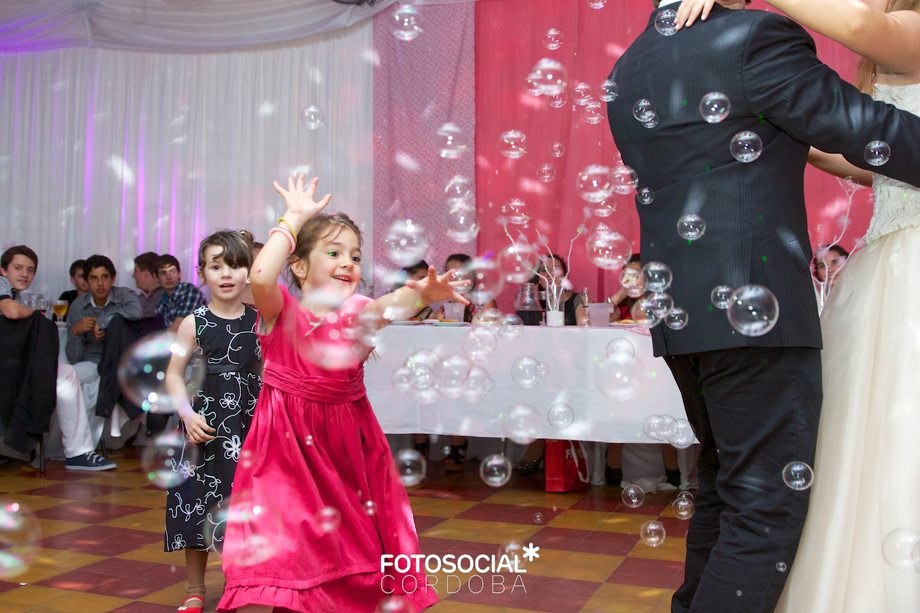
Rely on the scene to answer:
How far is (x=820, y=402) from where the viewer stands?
123 cm

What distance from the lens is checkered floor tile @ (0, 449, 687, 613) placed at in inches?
87.7

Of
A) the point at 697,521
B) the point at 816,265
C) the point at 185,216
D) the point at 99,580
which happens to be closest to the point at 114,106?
the point at 185,216

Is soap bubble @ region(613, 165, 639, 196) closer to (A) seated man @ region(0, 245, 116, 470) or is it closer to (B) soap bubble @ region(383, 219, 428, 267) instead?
(B) soap bubble @ region(383, 219, 428, 267)

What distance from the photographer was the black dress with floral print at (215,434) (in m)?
2.20

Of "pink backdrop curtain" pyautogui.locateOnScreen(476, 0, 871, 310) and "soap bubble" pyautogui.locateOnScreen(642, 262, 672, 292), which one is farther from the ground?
"pink backdrop curtain" pyautogui.locateOnScreen(476, 0, 871, 310)

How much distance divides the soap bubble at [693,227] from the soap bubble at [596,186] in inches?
49.6

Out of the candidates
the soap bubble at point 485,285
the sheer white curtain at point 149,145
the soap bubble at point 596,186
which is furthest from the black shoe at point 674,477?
the sheer white curtain at point 149,145

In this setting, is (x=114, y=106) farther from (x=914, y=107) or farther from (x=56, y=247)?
(x=914, y=107)

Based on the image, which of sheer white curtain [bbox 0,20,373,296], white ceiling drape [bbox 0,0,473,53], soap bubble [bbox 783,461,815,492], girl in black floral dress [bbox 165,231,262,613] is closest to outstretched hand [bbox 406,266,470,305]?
soap bubble [bbox 783,461,815,492]

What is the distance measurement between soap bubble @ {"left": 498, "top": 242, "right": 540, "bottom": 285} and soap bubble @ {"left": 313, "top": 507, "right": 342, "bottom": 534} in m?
2.62

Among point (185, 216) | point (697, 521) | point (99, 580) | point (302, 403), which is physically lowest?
point (99, 580)

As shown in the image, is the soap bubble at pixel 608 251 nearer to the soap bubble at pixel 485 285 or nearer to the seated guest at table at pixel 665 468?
the soap bubble at pixel 485 285

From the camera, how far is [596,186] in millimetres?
2553

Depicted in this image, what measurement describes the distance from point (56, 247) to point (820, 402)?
6.47 metres
